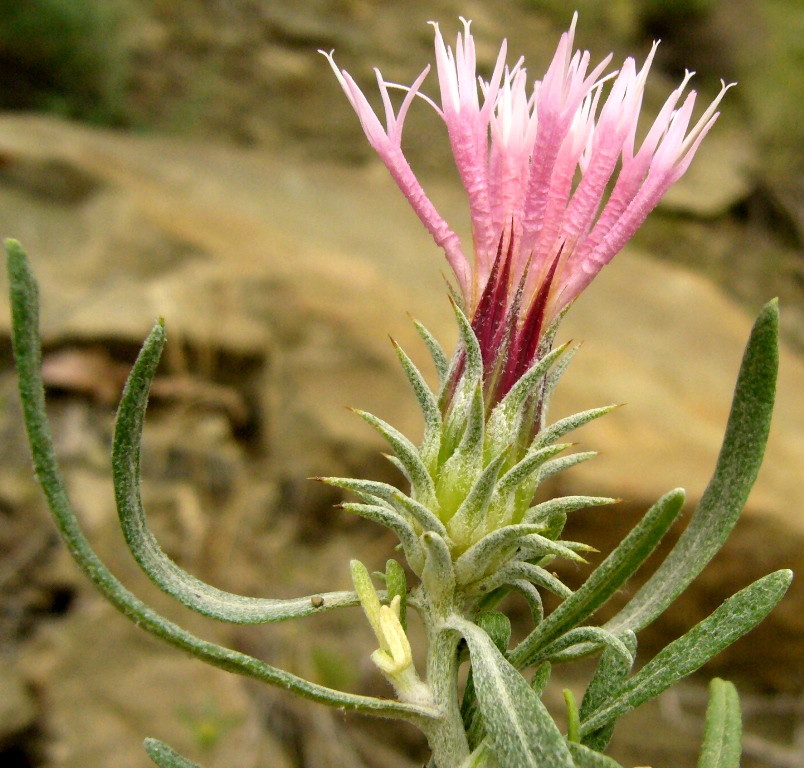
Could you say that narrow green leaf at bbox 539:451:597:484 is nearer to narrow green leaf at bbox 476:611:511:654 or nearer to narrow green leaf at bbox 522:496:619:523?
narrow green leaf at bbox 522:496:619:523

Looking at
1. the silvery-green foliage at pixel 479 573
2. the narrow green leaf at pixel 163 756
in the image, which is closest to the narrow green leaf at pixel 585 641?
the silvery-green foliage at pixel 479 573

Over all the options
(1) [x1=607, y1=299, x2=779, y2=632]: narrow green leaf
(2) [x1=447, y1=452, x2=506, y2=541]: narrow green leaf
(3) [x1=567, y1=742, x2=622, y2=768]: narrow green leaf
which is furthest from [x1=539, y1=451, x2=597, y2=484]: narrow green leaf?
(3) [x1=567, y1=742, x2=622, y2=768]: narrow green leaf

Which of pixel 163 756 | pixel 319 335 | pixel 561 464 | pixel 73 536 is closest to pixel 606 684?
pixel 561 464

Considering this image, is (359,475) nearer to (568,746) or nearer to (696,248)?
(568,746)

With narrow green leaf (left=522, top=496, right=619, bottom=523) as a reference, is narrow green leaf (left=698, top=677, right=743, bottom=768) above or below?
below

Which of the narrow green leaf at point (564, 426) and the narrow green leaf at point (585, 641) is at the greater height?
the narrow green leaf at point (564, 426)

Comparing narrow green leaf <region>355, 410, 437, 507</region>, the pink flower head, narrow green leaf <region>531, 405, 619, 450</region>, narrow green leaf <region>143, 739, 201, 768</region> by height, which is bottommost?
narrow green leaf <region>143, 739, 201, 768</region>

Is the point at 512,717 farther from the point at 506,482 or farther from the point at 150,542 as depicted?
the point at 150,542

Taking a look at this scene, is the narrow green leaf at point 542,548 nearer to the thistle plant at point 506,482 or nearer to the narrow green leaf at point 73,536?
the thistle plant at point 506,482
